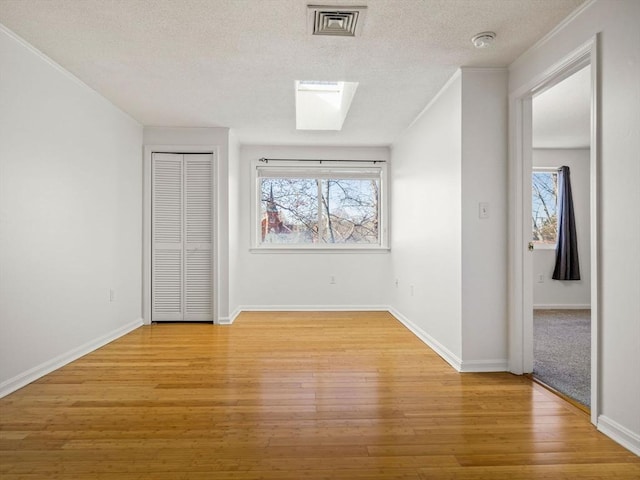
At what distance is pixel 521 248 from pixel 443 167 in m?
0.98

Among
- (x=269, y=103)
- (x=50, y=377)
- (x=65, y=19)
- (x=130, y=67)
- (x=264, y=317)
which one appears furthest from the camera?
(x=264, y=317)

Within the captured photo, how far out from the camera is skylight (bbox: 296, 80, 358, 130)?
447 cm

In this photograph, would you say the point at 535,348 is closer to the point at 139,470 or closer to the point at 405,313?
the point at 405,313

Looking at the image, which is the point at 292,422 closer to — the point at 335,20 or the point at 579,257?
the point at 335,20

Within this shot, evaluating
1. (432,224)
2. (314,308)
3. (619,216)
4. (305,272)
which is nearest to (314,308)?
(314,308)

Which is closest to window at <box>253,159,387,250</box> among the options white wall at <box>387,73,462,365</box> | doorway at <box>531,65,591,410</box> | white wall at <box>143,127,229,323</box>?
white wall at <box>387,73,462,365</box>

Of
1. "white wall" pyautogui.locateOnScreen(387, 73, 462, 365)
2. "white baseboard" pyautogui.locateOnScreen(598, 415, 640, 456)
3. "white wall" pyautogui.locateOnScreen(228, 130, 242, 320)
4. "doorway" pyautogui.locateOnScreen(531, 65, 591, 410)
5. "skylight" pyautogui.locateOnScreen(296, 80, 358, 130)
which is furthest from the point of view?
"white wall" pyautogui.locateOnScreen(228, 130, 242, 320)

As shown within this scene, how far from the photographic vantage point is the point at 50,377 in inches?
114

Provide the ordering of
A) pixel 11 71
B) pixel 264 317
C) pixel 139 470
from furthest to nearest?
pixel 264 317
pixel 11 71
pixel 139 470

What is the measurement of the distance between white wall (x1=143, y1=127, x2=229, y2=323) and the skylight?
0.97 meters

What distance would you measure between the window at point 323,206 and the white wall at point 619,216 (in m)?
3.74

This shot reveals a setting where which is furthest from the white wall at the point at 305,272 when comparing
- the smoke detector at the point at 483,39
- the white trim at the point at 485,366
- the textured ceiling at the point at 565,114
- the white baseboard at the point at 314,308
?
the smoke detector at the point at 483,39

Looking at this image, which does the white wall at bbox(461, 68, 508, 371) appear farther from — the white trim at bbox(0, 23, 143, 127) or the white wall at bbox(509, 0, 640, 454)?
the white trim at bbox(0, 23, 143, 127)

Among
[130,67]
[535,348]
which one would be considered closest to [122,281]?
[130,67]
